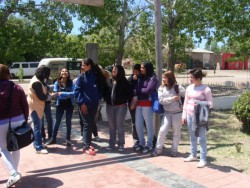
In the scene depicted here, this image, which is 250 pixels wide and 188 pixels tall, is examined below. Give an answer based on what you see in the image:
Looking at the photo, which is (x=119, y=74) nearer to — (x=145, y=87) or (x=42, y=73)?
(x=145, y=87)

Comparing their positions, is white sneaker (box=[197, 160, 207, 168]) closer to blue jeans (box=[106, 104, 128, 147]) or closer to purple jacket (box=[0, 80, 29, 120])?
blue jeans (box=[106, 104, 128, 147])

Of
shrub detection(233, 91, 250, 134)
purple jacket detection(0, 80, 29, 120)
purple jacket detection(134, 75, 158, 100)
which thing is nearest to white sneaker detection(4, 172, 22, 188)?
purple jacket detection(0, 80, 29, 120)

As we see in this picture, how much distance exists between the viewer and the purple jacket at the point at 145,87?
6012 mm

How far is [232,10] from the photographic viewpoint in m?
9.89

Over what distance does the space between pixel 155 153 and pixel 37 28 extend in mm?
7115

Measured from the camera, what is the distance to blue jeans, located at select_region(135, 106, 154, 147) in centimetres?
620

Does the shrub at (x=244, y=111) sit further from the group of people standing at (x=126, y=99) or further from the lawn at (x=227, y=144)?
the group of people standing at (x=126, y=99)

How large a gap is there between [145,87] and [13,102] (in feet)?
8.07

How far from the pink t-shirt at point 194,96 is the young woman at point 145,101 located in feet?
2.16

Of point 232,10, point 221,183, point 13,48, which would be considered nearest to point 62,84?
point 221,183

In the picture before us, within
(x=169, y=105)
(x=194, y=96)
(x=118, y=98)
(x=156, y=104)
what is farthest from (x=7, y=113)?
(x=194, y=96)

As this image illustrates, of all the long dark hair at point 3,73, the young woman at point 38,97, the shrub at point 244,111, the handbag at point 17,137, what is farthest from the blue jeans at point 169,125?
the shrub at point 244,111

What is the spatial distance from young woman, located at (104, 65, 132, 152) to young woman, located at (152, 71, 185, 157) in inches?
26.0

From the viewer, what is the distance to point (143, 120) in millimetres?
6367
